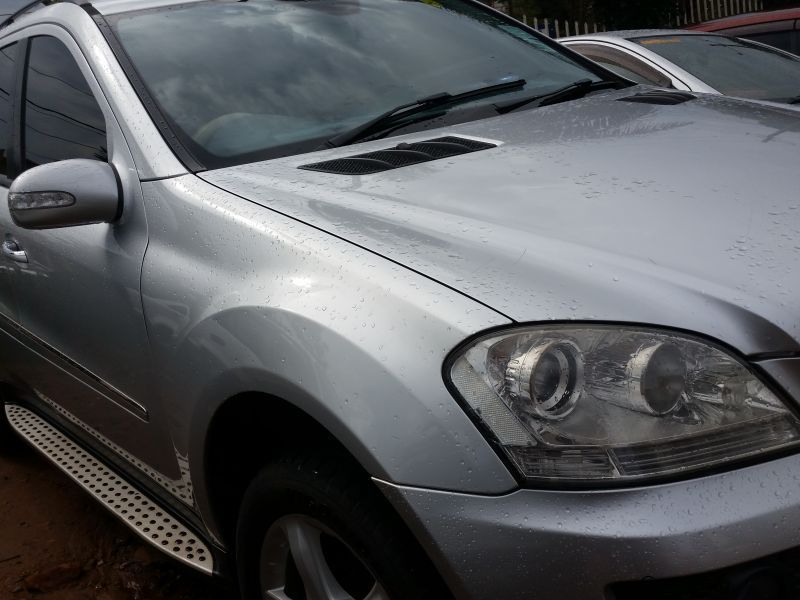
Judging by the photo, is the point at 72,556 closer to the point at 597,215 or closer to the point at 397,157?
the point at 397,157

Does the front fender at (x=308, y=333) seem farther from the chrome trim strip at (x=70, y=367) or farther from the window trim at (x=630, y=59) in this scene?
the window trim at (x=630, y=59)


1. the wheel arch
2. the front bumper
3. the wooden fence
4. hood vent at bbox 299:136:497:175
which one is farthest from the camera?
the wooden fence

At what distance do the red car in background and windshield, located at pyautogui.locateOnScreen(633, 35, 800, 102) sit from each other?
2.43 ft

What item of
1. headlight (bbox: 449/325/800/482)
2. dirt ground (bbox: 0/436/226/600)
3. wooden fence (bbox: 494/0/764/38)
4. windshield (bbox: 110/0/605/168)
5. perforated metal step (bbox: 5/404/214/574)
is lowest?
dirt ground (bbox: 0/436/226/600)

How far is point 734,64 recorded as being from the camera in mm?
5531

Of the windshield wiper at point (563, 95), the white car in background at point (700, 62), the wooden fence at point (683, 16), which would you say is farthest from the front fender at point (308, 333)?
the wooden fence at point (683, 16)

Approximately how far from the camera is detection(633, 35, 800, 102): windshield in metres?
5.28

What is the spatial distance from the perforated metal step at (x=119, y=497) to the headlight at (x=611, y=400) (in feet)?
3.69

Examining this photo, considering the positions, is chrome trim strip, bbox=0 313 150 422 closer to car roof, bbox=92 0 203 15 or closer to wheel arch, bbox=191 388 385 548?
wheel arch, bbox=191 388 385 548

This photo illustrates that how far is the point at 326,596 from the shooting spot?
1951 mm

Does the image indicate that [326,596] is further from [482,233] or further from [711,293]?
[711,293]

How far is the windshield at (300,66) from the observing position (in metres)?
2.51

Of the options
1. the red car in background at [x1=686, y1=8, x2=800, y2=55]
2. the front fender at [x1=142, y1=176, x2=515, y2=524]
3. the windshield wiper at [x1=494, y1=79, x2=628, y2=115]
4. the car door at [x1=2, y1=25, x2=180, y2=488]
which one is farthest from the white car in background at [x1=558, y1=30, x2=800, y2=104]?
the front fender at [x1=142, y1=176, x2=515, y2=524]

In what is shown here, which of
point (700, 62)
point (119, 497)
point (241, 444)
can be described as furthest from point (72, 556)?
point (700, 62)
